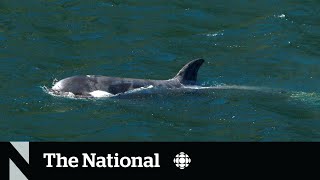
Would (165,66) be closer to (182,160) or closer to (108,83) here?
(108,83)

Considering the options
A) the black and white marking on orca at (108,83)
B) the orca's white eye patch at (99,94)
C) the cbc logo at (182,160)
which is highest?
the black and white marking on orca at (108,83)

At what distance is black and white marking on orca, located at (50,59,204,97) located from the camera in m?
16.6

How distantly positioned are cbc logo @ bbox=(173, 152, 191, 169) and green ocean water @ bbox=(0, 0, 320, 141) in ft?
7.38

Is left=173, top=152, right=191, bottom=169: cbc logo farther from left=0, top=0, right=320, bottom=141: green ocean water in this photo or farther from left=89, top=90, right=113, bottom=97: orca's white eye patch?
left=89, top=90, right=113, bottom=97: orca's white eye patch

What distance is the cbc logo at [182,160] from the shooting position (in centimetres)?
1241

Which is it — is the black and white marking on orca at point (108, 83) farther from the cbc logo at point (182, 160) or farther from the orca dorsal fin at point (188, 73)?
the cbc logo at point (182, 160)

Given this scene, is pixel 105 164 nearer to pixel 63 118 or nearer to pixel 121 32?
pixel 63 118

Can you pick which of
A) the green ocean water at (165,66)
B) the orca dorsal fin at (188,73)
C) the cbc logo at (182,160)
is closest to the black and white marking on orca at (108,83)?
the orca dorsal fin at (188,73)

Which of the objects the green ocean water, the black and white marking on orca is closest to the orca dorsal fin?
the black and white marking on orca

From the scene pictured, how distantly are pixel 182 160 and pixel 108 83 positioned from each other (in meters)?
4.56

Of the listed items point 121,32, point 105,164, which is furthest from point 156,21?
point 105,164

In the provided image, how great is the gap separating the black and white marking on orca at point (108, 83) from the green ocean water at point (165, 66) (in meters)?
0.21

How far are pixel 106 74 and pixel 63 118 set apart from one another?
9.79 ft

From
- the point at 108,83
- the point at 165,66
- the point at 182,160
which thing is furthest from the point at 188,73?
the point at 182,160
